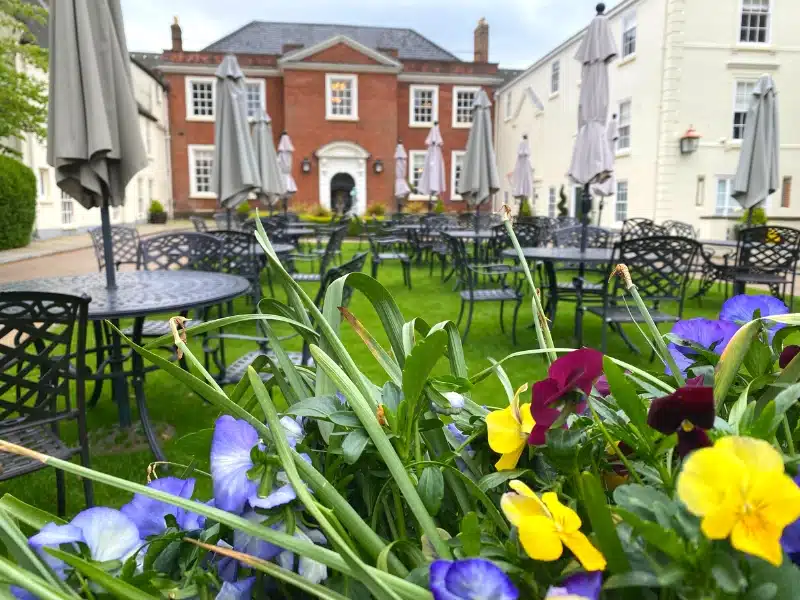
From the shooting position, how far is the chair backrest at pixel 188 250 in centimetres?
509

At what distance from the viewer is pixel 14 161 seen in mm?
14516

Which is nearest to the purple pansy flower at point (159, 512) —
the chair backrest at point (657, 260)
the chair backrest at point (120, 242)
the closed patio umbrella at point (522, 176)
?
the chair backrest at point (657, 260)

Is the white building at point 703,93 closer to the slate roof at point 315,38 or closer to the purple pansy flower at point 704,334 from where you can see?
the slate roof at point 315,38

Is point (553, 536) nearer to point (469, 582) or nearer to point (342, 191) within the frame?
point (469, 582)

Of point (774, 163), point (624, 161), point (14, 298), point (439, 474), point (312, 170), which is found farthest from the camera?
point (312, 170)

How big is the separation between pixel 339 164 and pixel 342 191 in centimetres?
206

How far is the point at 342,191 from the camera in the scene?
28969 millimetres

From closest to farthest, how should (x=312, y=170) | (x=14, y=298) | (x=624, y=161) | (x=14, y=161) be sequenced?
(x=14, y=298) < (x=14, y=161) < (x=624, y=161) < (x=312, y=170)

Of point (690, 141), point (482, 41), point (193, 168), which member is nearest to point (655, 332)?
point (690, 141)

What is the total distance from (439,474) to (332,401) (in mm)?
114

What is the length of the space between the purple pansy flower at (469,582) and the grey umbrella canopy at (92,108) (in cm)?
340

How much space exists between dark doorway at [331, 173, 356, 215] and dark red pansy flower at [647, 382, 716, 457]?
27684 millimetres

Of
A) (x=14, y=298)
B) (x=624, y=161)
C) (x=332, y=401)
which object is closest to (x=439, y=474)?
(x=332, y=401)

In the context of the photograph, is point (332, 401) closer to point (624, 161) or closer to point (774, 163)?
point (774, 163)
